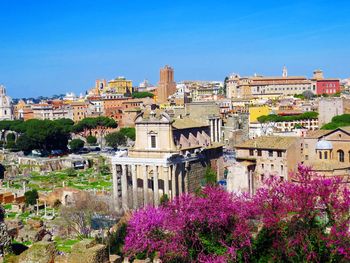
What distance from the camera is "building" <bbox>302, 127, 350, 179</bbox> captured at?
1214 inches

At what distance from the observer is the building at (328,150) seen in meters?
30.8

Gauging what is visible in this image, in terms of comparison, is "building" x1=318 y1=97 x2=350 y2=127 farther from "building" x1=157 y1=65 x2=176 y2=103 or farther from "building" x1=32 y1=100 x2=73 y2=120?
"building" x1=32 y1=100 x2=73 y2=120

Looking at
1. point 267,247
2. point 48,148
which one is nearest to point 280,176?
point 267,247

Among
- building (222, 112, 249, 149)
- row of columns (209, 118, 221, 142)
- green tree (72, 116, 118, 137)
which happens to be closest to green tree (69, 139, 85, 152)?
green tree (72, 116, 118, 137)

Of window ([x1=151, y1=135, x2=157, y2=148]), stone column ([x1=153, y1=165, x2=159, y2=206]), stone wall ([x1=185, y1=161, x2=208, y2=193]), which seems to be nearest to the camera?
stone column ([x1=153, y1=165, x2=159, y2=206])

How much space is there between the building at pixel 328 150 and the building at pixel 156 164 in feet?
29.0

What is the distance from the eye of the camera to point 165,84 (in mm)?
122375

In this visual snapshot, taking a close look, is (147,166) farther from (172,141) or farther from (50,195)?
(50,195)

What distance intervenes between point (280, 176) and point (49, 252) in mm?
23835

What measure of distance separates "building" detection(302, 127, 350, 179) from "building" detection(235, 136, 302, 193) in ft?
2.24

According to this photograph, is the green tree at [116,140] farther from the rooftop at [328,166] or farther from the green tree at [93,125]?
the rooftop at [328,166]

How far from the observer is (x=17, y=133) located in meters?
92.7

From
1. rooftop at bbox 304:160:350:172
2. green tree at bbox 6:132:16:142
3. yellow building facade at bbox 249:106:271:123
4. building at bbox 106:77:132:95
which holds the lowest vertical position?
rooftop at bbox 304:160:350:172

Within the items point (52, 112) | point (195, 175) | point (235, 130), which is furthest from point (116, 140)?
point (52, 112)
